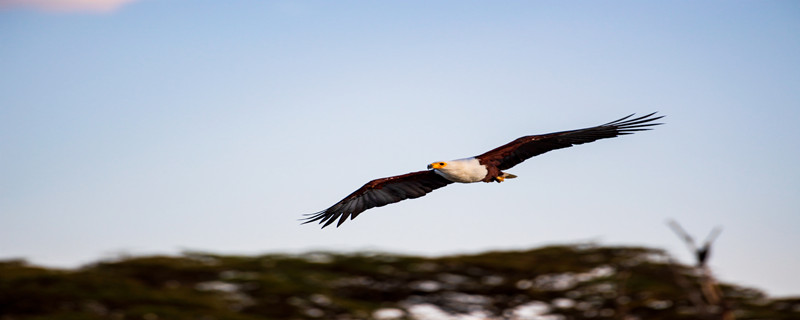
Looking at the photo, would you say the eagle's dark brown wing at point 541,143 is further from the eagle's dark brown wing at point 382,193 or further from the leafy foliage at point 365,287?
the leafy foliage at point 365,287

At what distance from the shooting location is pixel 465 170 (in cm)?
1112

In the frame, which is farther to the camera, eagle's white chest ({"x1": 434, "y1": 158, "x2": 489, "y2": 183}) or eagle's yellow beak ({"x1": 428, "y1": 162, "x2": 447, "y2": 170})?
eagle's white chest ({"x1": 434, "y1": 158, "x2": 489, "y2": 183})

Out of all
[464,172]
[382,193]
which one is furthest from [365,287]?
[464,172]

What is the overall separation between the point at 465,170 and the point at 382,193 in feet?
7.19

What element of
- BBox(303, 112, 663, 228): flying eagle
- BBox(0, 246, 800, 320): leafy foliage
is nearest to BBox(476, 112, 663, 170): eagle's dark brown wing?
BBox(303, 112, 663, 228): flying eagle

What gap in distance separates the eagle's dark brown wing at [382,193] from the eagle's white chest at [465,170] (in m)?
1.18

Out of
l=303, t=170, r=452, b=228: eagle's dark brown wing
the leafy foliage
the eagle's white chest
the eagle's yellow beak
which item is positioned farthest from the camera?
the leafy foliage

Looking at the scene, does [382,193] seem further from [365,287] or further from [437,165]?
[365,287]

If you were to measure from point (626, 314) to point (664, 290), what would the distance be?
120 centimetres

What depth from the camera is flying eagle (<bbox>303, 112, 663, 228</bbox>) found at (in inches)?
440

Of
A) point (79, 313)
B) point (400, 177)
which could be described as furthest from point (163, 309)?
point (400, 177)

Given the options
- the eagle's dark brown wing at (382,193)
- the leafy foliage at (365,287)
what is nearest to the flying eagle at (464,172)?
the eagle's dark brown wing at (382,193)

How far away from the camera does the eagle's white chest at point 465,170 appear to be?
11.1 m

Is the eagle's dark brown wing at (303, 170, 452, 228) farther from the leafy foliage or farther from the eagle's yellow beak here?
the leafy foliage
